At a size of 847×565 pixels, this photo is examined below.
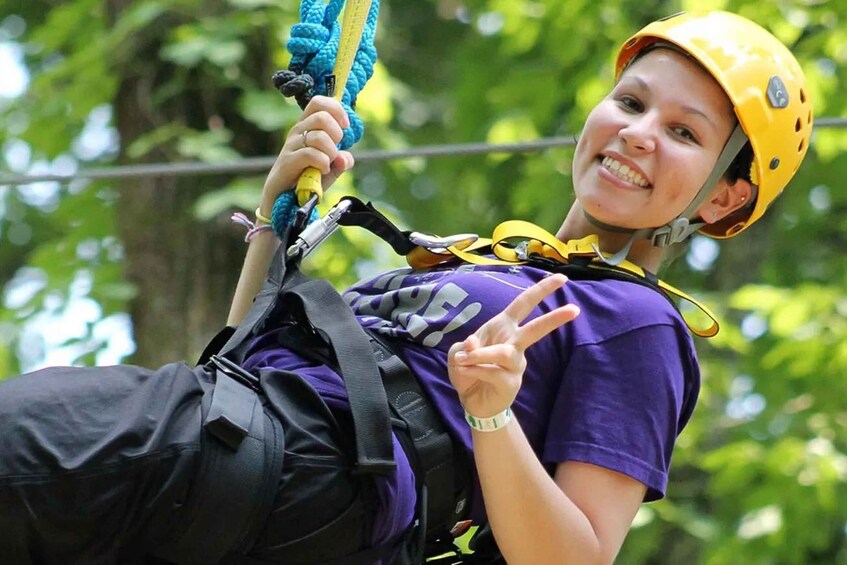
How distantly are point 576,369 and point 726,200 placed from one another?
60 cm

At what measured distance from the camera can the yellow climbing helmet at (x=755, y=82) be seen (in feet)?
8.36

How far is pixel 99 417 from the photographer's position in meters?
2.03

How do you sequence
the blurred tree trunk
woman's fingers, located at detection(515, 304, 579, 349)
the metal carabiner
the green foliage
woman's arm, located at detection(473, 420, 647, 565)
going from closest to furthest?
1. woman's fingers, located at detection(515, 304, 579, 349)
2. woman's arm, located at detection(473, 420, 647, 565)
3. the metal carabiner
4. the blurred tree trunk
5. the green foliage

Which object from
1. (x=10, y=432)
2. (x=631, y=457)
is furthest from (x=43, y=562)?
(x=631, y=457)

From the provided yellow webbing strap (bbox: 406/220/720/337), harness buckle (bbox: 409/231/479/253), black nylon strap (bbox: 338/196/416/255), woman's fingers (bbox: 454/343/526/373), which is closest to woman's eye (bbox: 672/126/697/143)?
yellow webbing strap (bbox: 406/220/720/337)

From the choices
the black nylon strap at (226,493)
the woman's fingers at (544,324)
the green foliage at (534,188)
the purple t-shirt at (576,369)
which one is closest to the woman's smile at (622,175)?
the purple t-shirt at (576,369)

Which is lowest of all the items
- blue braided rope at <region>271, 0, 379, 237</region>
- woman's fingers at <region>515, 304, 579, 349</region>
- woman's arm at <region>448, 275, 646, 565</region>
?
woman's arm at <region>448, 275, 646, 565</region>

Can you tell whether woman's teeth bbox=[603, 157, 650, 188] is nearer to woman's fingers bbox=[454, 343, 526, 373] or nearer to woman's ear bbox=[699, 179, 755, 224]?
woman's ear bbox=[699, 179, 755, 224]

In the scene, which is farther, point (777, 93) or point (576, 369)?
point (777, 93)

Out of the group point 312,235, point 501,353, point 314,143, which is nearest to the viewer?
point 501,353

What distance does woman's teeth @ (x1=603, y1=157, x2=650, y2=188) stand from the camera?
2.52 metres

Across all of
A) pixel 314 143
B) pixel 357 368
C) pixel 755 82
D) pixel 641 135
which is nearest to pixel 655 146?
pixel 641 135

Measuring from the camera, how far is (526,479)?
6.86ft

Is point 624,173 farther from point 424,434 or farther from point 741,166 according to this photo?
point 424,434
